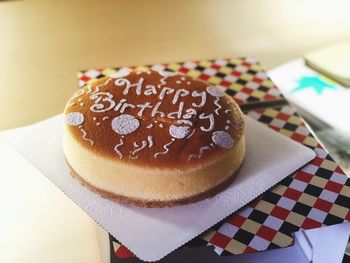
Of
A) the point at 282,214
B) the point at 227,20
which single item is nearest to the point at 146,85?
the point at 282,214

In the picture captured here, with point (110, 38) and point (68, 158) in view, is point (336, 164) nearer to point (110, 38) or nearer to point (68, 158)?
point (68, 158)

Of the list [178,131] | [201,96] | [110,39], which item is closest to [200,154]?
[178,131]

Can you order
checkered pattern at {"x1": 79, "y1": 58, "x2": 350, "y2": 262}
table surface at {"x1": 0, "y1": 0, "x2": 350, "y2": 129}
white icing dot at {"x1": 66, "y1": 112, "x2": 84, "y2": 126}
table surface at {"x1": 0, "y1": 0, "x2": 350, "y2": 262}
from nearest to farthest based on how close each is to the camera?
checkered pattern at {"x1": 79, "y1": 58, "x2": 350, "y2": 262}
white icing dot at {"x1": 66, "y1": 112, "x2": 84, "y2": 126}
table surface at {"x1": 0, "y1": 0, "x2": 350, "y2": 262}
table surface at {"x1": 0, "y1": 0, "x2": 350, "y2": 129}

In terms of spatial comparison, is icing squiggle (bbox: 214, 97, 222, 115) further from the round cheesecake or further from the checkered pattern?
the checkered pattern

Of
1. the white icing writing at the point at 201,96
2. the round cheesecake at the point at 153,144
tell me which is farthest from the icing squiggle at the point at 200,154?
the white icing writing at the point at 201,96

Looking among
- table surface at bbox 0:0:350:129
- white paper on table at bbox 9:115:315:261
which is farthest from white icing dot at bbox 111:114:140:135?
table surface at bbox 0:0:350:129

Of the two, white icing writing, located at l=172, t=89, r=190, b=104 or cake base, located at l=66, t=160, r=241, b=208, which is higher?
white icing writing, located at l=172, t=89, r=190, b=104
